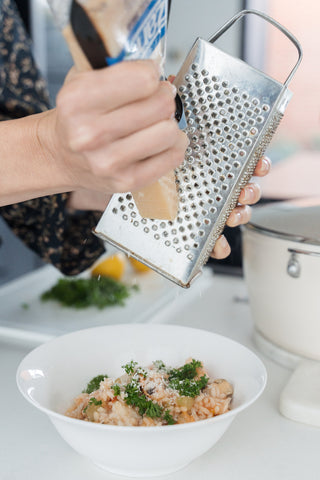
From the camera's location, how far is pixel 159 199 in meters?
0.72

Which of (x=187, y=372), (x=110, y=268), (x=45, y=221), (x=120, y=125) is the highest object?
(x=120, y=125)

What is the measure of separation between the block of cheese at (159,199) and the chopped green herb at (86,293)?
0.63 meters

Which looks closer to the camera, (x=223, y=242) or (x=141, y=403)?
(x=141, y=403)

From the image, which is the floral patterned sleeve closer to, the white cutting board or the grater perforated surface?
the white cutting board

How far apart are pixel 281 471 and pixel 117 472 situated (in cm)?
22

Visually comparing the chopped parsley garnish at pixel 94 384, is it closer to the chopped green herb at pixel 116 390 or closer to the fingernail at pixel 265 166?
the chopped green herb at pixel 116 390

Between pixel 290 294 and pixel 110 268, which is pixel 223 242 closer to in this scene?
pixel 290 294

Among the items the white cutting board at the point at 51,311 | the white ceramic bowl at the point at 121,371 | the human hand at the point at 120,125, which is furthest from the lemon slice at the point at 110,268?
the human hand at the point at 120,125

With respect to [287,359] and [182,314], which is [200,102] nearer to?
[287,359]

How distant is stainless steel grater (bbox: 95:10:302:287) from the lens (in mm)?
772

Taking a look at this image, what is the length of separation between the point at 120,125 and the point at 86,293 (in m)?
0.86

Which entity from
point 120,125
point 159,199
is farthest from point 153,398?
point 120,125

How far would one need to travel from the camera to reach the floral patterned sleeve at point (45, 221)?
128 centimetres

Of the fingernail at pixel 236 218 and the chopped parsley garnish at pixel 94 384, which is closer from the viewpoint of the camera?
the chopped parsley garnish at pixel 94 384
